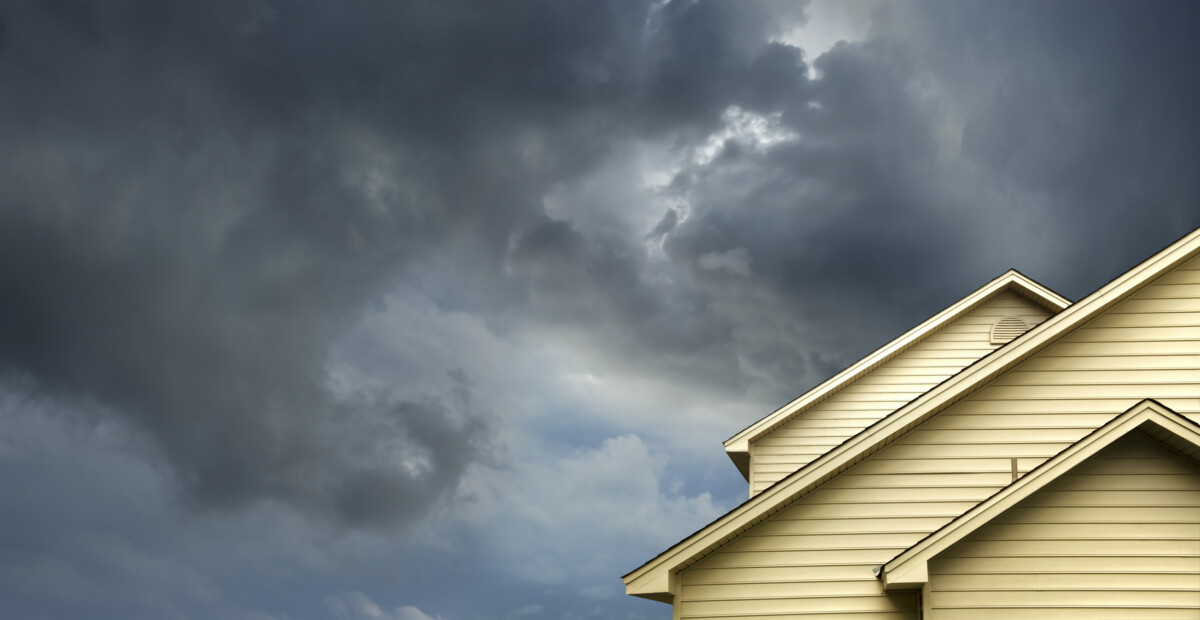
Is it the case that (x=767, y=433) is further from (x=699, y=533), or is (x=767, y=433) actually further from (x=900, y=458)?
(x=699, y=533)

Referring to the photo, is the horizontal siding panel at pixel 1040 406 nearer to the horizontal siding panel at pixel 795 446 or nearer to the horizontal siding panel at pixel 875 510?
the horizontal siding panel at pixel 875 510

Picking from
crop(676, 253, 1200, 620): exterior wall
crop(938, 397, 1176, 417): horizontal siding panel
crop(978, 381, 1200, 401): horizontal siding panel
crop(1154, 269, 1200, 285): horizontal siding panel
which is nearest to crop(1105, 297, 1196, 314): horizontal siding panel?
crop(676, 253, 1200, 620): exterior wall

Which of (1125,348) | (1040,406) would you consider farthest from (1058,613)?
(1125,348)

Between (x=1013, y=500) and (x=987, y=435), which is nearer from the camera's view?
(x=1013, y=500)

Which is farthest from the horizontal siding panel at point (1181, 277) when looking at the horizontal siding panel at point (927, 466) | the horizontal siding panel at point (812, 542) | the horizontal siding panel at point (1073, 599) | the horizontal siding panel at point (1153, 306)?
the horizontal siding panel at point (812, 542)

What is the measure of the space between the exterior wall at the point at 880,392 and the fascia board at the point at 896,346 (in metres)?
0.22

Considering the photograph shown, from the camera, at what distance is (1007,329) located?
17.8 m

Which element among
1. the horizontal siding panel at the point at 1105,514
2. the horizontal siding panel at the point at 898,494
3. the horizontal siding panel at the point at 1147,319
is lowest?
the horizontal siding panel at the point at 1105,514

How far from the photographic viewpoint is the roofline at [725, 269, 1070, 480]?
17672 millimetres

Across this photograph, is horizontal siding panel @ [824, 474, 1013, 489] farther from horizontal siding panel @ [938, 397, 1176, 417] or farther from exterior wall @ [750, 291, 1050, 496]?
exterior wall @ [750, 291, 1050, 496]

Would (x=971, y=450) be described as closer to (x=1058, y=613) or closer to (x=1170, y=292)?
(x=1058, y=613)

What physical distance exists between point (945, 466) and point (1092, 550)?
2338 mm

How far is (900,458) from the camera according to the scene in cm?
1161

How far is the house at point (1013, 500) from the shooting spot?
31.0 ft
